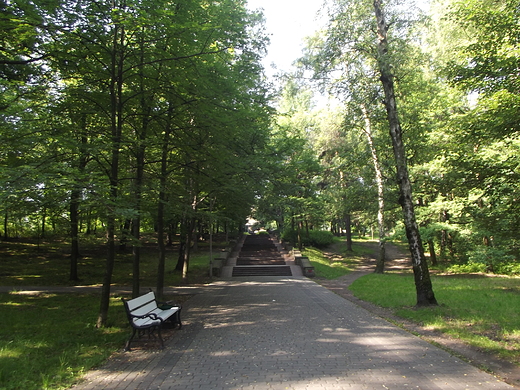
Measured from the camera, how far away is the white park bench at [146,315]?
5.90 meters

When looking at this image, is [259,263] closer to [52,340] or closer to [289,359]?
[52,340]

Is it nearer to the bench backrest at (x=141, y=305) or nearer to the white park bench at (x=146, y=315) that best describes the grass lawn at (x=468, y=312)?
the white park bench at (x=146, y=315)

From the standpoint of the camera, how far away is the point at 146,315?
6035 mm

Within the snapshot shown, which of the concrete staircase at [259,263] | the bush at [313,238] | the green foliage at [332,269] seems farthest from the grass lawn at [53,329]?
the bush at [313,238]

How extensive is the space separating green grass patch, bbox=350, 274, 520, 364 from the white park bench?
19.4 feet

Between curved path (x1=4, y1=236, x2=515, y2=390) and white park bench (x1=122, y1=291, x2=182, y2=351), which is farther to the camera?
white park bench (x1=122, y1=291, x2=182, y2=351)

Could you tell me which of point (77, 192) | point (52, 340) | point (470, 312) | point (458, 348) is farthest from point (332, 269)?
point (77, 192)

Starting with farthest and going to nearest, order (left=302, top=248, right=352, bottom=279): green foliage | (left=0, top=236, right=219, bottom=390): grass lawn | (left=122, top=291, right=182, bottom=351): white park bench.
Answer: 1. (left=302, top=248, right=352, bottom=279): green foliage
2. (left=122, top=291, right=182, bottom=351): white park bench
3. (left=0, top=236, right=219, bottom=390): grass lawn

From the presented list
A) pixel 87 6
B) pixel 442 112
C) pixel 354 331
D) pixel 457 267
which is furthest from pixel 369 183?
pixel 87 6

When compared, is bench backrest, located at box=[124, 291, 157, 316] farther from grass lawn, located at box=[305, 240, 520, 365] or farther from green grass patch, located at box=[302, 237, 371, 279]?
green grass patch, located at box=[302, 237, 371, 279]

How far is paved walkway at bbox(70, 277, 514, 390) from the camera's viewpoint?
14.1 ft

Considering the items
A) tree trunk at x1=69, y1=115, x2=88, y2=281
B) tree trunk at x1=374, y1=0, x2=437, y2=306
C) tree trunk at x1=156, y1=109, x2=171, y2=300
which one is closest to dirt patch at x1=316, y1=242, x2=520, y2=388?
tree trunk at x1=374, y1=0, x2=437, y2=306

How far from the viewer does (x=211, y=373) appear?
4664mm

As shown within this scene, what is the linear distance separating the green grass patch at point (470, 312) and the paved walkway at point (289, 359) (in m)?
0.98
